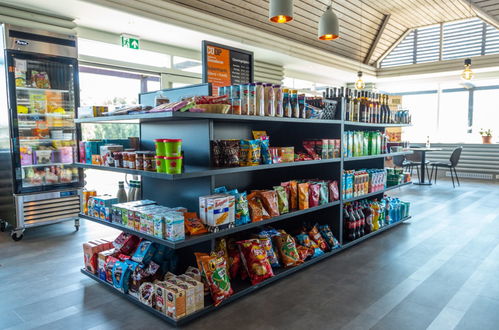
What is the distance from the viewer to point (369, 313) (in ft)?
8.83

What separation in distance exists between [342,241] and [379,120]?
1739 millimetres

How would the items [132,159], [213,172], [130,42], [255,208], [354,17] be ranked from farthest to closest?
[354,17]
[130,42]
[255,208]
[132,159]
[213,172]

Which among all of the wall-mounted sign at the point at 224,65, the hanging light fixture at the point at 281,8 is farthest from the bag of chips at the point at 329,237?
the hanging light fixture at the point at 281,8

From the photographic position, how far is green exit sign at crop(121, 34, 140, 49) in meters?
6.07

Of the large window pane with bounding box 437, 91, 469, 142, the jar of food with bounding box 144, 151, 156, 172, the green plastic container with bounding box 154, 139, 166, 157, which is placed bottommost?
the jar of food with bounding box 144, 151, 156, 172

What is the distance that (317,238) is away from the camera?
386 cm

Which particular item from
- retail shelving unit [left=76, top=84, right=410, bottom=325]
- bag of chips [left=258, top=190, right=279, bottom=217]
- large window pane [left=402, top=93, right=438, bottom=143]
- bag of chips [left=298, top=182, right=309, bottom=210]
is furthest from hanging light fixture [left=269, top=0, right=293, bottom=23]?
large window pane [left=402, top=93, right=438, bottom=143]

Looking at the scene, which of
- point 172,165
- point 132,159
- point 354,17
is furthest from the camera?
point 354,17

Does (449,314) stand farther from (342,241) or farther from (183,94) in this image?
(183,94)

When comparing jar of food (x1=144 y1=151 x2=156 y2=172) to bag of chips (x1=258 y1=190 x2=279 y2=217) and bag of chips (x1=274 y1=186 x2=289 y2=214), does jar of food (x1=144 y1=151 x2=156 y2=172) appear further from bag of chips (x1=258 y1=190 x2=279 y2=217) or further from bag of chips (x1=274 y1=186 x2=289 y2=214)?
bag of chips (x1=274 y1=186 x2=289 y2=214)

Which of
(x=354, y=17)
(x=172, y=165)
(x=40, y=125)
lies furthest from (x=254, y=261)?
(x=354, y=17)

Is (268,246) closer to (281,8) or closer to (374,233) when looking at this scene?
(374,233)

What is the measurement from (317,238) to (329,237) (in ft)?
0.61

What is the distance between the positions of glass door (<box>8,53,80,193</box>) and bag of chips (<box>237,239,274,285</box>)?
319 cm
